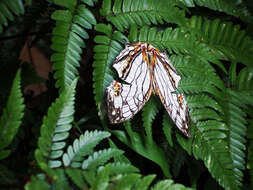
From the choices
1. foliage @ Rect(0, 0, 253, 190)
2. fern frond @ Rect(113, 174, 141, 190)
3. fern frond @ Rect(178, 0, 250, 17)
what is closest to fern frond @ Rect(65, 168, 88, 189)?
foliage @ Rect(0, 0, 253, 190)

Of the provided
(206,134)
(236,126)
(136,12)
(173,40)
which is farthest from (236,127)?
(136,12)

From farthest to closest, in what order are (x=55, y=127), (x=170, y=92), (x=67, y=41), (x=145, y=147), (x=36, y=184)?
(x=145, y=147) → (x=170, y=92) → (x=67, y=41) → (x=55, y=127) → (x=36, y=184)

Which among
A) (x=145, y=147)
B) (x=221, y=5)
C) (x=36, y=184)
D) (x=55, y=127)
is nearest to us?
(x=36, y=184)

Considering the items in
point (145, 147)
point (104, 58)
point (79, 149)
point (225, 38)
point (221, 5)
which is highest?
point (221, 5)

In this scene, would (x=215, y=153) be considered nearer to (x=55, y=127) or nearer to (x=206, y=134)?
(x=206, y=134)

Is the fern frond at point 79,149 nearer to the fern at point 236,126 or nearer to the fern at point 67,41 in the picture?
the fern at point 67,41

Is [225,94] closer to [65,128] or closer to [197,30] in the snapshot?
[197,30]
